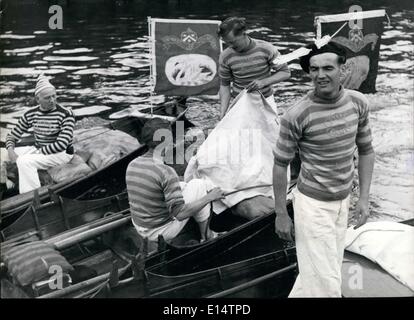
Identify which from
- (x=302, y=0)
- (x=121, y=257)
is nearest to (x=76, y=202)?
(x=121, y=257)

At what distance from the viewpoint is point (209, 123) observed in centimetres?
993

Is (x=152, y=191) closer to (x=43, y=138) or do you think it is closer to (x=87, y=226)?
(x=87, y=226)

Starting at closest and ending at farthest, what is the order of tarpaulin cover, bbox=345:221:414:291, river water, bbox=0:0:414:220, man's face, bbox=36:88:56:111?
tarpaulin cover, bbox=345:221:414:291 → man's face, bbox=36:88:56:111 → river water, bbox=0:0:414:220

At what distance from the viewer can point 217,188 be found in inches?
189

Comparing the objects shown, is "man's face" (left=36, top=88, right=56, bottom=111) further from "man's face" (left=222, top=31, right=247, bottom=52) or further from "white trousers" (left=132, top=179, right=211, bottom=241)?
"man's face" (left=222, top=31, right=247, bottom=52)

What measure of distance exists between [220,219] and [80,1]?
4403 millimetres

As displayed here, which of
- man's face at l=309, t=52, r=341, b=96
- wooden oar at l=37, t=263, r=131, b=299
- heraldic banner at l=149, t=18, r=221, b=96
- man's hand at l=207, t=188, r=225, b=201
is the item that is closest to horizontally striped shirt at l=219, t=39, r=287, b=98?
heraldic banner at l=149, t=18, r=221, b=96

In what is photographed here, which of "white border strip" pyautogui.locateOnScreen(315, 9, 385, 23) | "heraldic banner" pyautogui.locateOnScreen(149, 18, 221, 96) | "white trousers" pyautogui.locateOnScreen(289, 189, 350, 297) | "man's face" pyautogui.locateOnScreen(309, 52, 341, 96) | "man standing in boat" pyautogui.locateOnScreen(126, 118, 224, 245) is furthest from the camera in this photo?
"heraldic banner" pyautogui.locateOnScreen(149, 18, 221, 96)

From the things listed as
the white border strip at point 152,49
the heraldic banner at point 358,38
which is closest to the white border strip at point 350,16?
the heraldic banner at point 358,38

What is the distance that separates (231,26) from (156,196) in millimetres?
2055

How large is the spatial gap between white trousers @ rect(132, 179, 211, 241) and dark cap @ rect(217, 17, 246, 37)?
1.57 metres

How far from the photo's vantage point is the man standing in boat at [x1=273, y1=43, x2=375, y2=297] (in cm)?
366

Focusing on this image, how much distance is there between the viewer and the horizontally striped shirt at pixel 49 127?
19.2 ft
